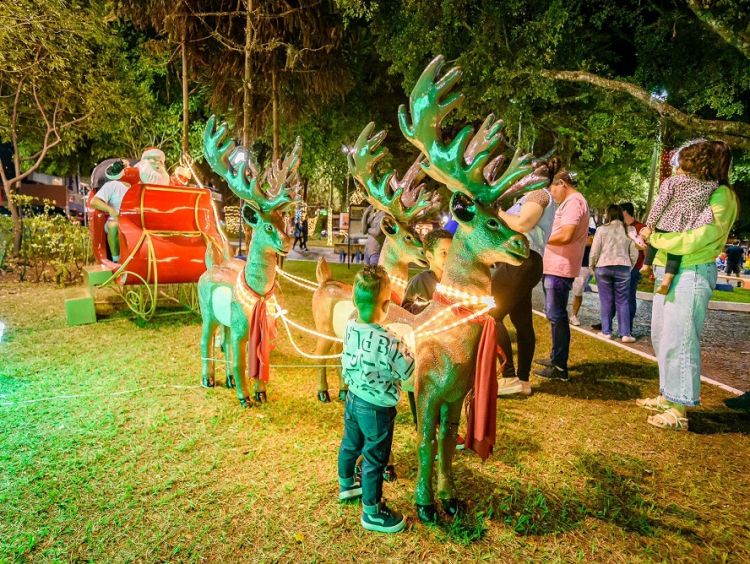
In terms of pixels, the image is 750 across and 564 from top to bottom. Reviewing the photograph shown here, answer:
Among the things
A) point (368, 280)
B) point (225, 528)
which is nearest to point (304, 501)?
point (225, 528)

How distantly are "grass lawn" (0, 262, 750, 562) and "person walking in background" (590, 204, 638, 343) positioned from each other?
7.29 ft

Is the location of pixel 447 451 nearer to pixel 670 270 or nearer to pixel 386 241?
pixel 386 241

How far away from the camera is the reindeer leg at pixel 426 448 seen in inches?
101

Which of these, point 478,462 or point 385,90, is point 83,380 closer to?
point 478,462

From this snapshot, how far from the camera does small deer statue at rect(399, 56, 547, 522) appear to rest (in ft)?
8.22

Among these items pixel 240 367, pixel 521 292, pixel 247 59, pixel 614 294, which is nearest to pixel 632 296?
pixel 614 294

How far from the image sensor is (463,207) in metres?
2.54

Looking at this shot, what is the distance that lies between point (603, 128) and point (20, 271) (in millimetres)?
15109

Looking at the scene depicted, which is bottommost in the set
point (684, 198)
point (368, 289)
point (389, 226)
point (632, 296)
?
point (632, 296)

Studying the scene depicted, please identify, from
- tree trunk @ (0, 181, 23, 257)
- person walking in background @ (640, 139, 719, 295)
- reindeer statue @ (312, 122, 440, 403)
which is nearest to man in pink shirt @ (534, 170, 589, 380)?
person walking in background @ (640, 139, 719, 295)

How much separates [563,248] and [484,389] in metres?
2.69

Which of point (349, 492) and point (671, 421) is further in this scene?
point (671, 421)

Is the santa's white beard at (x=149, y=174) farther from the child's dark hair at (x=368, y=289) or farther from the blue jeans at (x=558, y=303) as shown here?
the child's dark hair at (x=368, y=289)

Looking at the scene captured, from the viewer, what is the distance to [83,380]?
4699 millimetres
